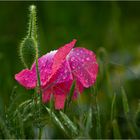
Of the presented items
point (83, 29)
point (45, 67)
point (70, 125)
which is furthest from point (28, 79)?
point (83, 29)

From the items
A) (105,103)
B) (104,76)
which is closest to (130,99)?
(105,103)

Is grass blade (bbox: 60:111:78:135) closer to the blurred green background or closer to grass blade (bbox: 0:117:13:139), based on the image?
grass blade (bbox: 0:117:13:139)

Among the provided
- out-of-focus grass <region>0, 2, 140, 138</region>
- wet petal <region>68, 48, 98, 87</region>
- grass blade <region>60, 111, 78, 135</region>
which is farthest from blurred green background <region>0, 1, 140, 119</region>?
grass blade <region>60, 111, 78, 135</region>

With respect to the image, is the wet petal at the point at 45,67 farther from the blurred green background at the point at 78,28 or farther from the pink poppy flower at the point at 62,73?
the blurred green background at the point at 78,28

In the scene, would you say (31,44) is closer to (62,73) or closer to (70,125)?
(62,73)

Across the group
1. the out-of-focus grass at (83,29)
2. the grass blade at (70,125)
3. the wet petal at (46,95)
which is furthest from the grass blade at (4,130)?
the out-of-focus grass at (83,29)
